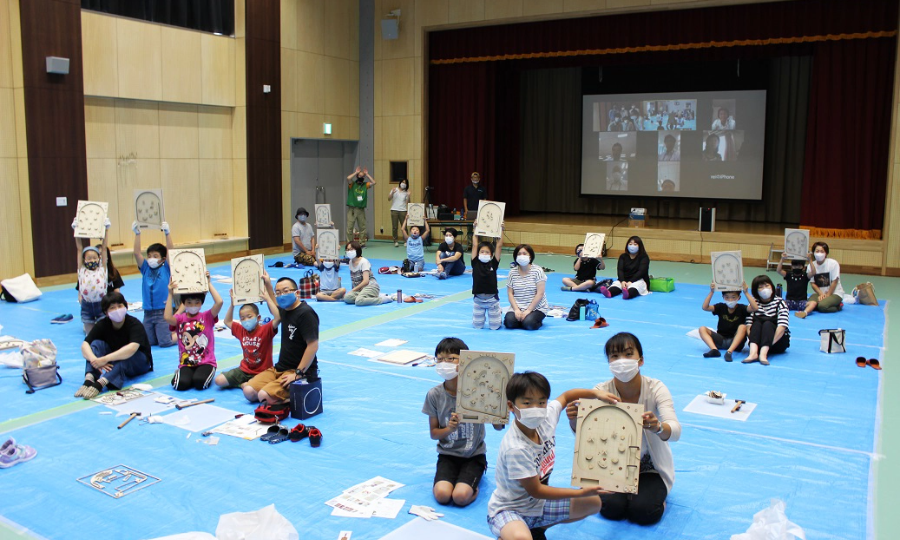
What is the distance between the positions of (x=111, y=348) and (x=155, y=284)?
5.79 feet

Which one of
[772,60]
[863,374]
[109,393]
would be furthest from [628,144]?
[109,393]

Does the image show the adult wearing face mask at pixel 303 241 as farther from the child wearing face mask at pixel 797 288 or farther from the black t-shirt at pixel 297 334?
the child wearing face mask at pixel 797 288

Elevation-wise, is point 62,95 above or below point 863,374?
above

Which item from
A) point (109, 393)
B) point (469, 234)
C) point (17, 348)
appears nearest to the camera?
point (109, 393)

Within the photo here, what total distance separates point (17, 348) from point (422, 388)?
5009 millimetres

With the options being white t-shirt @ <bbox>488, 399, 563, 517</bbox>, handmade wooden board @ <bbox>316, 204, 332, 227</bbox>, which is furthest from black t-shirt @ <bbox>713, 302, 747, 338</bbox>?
handmade wooden board @ <bbox>316, 204, 332, 227</bbox>

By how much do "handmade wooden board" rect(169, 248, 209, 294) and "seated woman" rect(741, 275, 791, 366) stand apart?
599cm

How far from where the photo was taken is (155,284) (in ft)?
30.5

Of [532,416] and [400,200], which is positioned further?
[400,200]

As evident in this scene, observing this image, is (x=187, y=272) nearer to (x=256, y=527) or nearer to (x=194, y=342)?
(x=194, y=342)

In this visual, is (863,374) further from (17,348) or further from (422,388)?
(17,348)

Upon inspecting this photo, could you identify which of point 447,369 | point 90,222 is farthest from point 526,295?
point 90,222

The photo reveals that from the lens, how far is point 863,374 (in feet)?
27.1

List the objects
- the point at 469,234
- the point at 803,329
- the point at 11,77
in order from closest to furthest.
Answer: the point at 803,329, the point at 11,77, the point at 469,234
